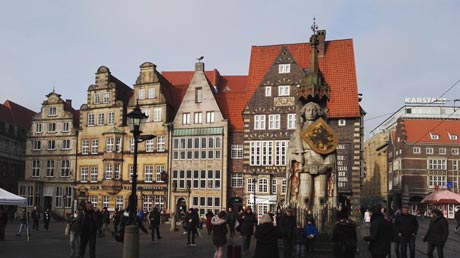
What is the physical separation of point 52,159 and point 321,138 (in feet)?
128

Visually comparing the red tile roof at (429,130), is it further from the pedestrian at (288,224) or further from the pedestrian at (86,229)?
the pedestrian at (86,229)

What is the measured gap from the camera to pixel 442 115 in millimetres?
94062

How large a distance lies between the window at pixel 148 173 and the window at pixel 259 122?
10.4m

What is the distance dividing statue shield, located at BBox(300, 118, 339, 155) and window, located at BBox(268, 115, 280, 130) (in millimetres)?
25245

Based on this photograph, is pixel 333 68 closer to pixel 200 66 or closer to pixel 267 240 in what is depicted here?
pixel 200 66

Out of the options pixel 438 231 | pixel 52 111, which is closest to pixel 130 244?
pixel 438 231

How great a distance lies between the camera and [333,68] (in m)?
44.1

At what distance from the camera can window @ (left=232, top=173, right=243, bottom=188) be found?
43.9 metres

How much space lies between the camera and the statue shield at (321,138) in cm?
1712

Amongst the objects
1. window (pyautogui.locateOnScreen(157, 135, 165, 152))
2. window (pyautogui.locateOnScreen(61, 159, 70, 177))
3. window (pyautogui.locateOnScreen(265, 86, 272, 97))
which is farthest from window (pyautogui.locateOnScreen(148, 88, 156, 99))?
window (pyautogui.locateOnScreen(61, 159, 70, 177))

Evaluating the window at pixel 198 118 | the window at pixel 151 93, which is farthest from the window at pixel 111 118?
the window at pixel 198 118

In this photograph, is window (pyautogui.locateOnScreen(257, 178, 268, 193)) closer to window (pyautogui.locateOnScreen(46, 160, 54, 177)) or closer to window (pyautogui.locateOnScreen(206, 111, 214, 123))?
window (pyautogui.locateOnScreen(206, 111, 214, 123))

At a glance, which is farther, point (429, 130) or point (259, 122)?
point (429, 130)

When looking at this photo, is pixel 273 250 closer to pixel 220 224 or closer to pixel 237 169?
pixel 220 224
